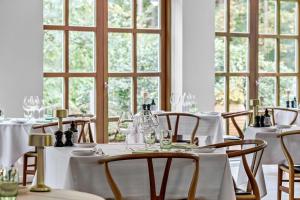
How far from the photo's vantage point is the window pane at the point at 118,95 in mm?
7949

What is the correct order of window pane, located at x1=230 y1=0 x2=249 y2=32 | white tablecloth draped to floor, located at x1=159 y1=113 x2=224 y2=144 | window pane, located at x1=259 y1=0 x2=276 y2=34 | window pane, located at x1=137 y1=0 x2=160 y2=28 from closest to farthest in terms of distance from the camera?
white tablecloth draped to floor, located at x1=159 y1=113 x2=224 y2=144 → window pane, located at x1=137 y1=0 x2=160 y2=28 → window pane, located at x1=230 y1=0 x2=249 y2=32 → window pane, located at x1=259 y1=0 x2=276 y2=34

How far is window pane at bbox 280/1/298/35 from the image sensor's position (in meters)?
9.21

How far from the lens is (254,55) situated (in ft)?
29.5

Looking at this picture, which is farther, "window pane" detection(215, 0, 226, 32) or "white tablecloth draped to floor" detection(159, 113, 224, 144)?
"window pane" detection(215, 0, 226, 32)

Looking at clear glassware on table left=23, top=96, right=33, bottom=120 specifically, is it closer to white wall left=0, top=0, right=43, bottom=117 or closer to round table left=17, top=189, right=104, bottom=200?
white wall left=0, top=0, right=43, bottom=117

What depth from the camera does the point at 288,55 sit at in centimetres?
930

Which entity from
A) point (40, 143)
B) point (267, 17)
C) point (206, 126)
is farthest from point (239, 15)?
point (40, 143)

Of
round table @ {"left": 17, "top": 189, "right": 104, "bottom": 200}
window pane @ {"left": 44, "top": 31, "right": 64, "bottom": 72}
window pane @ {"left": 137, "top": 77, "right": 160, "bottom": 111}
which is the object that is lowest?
round table @ {"left": 17, "top": 189, "right": 104, "bottom": 200}

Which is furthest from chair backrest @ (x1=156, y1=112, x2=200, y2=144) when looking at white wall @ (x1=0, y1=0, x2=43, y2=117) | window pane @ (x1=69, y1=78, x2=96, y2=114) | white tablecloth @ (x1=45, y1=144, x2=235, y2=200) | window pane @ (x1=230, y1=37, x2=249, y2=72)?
white tablecloth @ (x1=45, y1=144, x2=235, y2=200)

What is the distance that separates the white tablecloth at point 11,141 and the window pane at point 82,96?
1.77 m

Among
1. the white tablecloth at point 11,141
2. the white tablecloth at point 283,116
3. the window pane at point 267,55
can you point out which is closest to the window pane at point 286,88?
the window pane at point 267,55

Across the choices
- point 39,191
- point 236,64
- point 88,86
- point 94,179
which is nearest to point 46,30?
point 88,86

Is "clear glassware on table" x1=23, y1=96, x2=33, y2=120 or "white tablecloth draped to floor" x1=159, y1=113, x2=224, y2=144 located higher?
"clear glassware on table" x1=23, y1=96, x2=33, y2=120

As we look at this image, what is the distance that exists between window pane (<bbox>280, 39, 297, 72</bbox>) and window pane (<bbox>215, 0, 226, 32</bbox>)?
111cm
